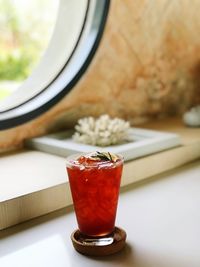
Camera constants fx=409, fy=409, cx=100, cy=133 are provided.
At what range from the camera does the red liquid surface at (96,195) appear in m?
A: 0.74

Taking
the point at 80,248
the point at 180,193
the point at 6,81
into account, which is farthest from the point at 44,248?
the point at 6,81

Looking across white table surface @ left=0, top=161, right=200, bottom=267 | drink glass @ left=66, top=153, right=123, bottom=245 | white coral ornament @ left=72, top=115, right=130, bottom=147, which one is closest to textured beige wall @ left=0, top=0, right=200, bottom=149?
white coral ornament @ left=72, top=115, right=130, bottom=147

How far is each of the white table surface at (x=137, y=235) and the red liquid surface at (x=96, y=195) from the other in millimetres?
56

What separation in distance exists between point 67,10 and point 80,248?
1057mm

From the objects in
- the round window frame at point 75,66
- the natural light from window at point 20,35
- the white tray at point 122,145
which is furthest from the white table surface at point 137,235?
the natural light from window at point 20,35

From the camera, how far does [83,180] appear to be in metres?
0.74

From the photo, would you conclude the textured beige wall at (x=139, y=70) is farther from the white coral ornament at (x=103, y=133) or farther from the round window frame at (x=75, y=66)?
the white coral ornament at (x=103, y=133)

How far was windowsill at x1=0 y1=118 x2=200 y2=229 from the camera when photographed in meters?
0.91

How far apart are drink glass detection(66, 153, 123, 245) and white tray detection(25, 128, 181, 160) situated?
0.40 metres

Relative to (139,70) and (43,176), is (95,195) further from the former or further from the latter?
(139,70)

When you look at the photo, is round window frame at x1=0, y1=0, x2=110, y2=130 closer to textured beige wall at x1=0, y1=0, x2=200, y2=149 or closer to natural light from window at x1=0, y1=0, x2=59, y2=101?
textured beige wall at x1=0, y1=0, x2=200, y2=149

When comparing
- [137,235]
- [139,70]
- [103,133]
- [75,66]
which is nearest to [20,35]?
[139,70]

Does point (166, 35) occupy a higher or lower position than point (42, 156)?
higher

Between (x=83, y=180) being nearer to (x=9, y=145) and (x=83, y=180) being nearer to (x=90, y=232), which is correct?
(x=90, y=232)
